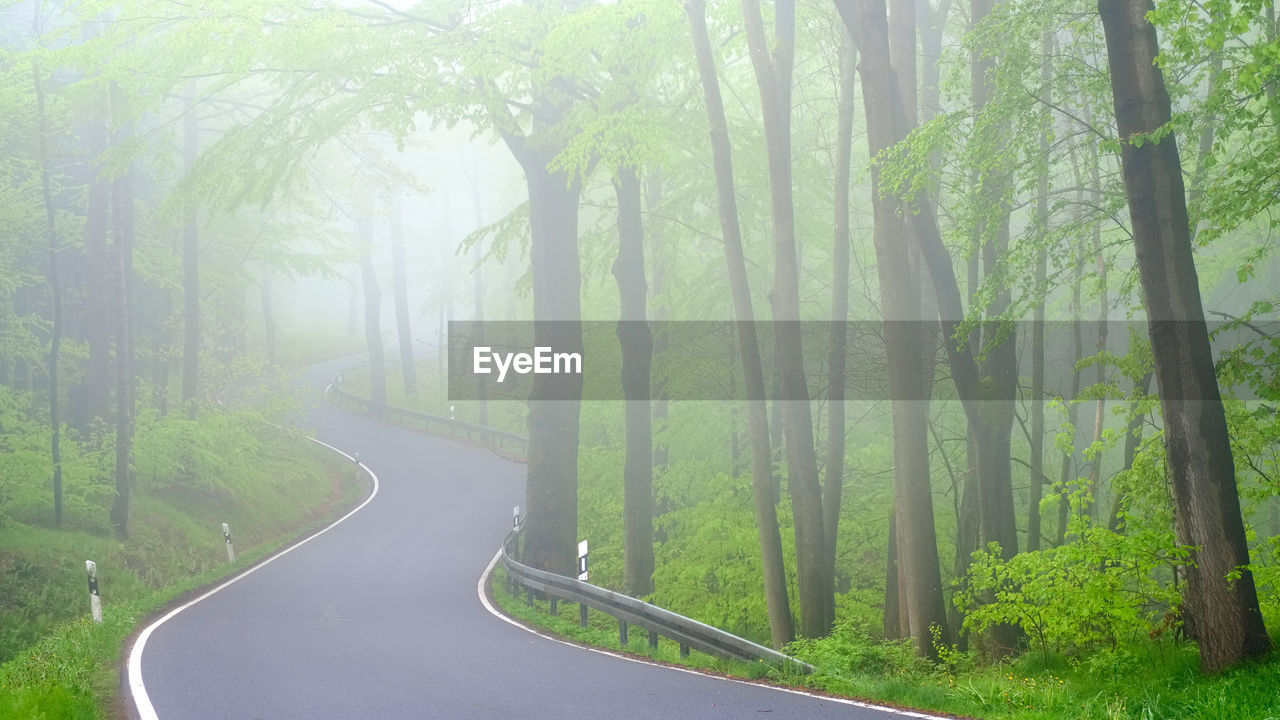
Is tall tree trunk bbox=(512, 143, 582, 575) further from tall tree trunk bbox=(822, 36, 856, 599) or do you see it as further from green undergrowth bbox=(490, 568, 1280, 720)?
green undergrowth bbox=(490, 568, 1280, 720)

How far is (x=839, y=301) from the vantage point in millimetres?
15539

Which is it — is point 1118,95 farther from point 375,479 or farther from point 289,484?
point 375,479

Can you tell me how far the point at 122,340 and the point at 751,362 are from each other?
14.4 meters

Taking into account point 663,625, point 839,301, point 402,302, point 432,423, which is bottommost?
point 663,625

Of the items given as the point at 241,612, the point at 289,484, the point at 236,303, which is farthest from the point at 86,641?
the point at 236,303

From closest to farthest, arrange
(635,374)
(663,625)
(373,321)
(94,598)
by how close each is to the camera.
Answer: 1. (663,625)
2. (94,598)
3. (635,374)
4. (373,321)

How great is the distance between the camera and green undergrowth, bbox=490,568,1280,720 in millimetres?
6430

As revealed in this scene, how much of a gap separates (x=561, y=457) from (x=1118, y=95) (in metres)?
12.0

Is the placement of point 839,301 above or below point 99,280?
below

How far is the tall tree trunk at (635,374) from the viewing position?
1772 cm

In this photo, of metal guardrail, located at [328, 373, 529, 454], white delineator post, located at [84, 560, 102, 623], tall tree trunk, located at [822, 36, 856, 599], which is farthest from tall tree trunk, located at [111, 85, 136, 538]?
metal guardrail, located at [328, 373, 529, 454]

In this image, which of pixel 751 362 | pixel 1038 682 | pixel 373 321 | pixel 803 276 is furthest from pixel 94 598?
pixel 373 321

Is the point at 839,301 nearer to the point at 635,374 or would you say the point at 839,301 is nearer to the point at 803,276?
the point at 635,374

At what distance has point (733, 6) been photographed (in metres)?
14.8
